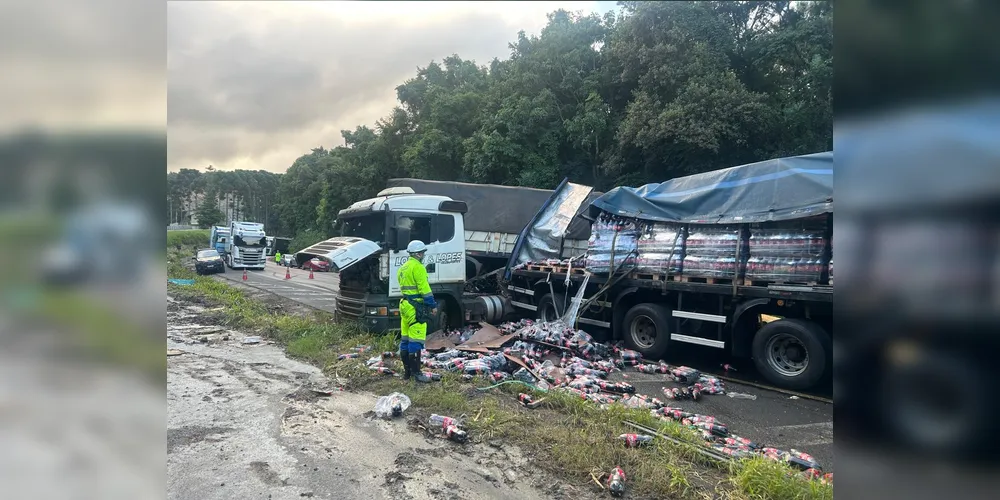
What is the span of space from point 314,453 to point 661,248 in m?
5.98

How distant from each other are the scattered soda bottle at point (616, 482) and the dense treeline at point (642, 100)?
1281 centimetres

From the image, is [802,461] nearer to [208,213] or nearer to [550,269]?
[550,269]

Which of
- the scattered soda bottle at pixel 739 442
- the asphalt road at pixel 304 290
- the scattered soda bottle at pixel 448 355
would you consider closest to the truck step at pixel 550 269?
the scattered soda bottle at pixel 448 355

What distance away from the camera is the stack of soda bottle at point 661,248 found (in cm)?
846

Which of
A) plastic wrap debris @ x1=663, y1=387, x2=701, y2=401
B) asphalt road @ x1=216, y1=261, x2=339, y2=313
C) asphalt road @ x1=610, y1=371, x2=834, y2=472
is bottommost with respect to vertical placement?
asphalt road @ x1=610, y1=371, x2=834, y2=472

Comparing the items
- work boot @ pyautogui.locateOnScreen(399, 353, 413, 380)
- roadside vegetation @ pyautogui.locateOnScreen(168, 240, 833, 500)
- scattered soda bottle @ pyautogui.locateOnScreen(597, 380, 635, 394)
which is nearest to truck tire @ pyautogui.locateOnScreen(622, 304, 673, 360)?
scattered soda bottle @ pyautogui.locateOnScreen(597, 380, 635, 394)

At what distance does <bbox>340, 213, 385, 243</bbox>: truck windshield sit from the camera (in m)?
9.23

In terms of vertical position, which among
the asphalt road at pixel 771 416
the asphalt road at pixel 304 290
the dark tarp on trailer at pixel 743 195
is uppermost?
the dark tarp on trailer at pixel 743 195

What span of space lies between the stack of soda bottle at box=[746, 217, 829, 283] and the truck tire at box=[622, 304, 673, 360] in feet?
5.13

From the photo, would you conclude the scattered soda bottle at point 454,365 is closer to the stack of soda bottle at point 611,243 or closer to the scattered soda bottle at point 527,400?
the scattered soda bottle at point 527,400

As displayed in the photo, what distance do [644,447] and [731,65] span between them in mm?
18031

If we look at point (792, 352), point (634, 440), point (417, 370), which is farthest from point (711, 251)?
point (417, 370)

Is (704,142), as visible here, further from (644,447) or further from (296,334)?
(644,447)
